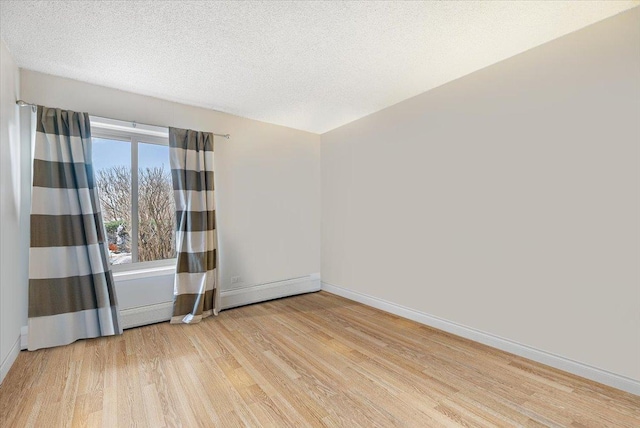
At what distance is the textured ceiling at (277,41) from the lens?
1.80m

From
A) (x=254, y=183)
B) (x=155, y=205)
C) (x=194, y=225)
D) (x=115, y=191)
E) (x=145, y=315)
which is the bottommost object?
(x=145, y=315)

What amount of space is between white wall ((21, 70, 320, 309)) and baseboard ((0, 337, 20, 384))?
2.45 feet

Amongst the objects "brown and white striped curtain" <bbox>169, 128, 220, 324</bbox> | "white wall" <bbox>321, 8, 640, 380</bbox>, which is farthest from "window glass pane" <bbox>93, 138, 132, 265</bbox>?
"white wall" <bbox>321, 8, 640, 380</bbox>

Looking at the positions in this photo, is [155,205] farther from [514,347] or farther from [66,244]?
[514,347]

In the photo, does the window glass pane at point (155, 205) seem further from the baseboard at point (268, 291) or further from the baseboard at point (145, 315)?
the baseboard at point (268, 291)

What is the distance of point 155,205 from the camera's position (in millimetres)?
3201

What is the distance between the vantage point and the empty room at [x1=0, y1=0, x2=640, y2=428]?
5.93 feet

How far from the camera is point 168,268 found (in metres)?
3.15

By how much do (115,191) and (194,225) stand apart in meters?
0.84

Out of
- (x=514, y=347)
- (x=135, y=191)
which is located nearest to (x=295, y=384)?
(x=514, y=347)

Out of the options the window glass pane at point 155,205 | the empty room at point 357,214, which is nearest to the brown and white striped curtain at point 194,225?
the empty room at point 357,214

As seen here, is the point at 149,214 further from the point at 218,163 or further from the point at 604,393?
the point at 604,393

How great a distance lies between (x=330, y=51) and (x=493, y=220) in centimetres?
191

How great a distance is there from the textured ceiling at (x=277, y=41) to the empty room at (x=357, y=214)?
2 centimetres
